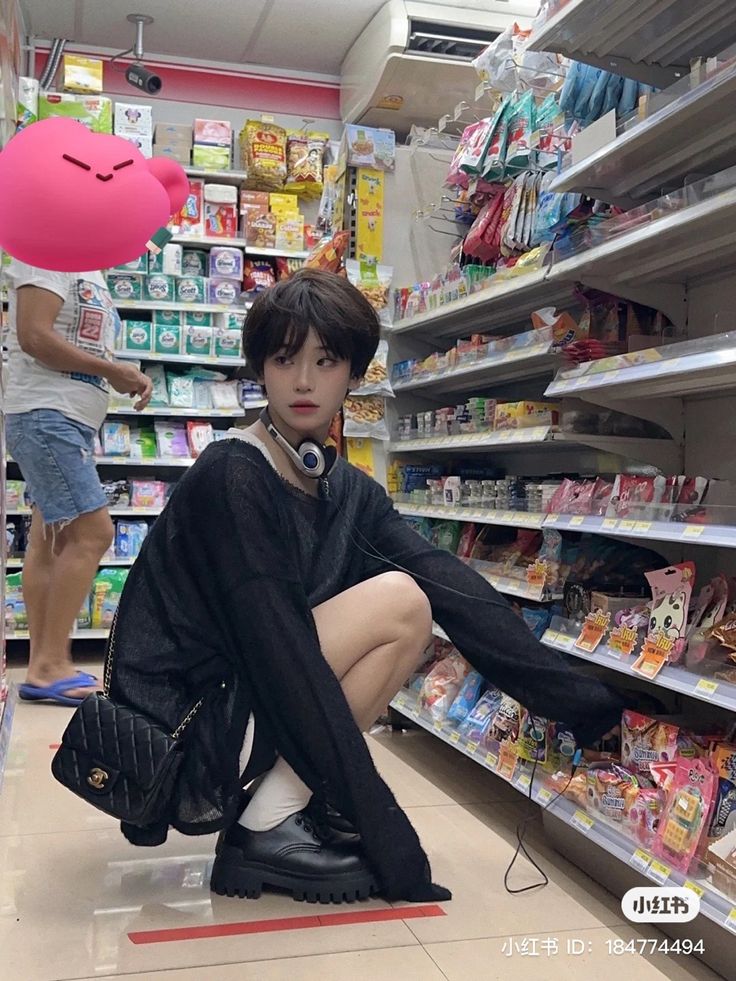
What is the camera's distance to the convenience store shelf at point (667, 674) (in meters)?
1.71

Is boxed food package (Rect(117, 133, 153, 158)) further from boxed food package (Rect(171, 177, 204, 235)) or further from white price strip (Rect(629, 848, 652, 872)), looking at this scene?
white price strip (Rect(629, 848, 652, 872))

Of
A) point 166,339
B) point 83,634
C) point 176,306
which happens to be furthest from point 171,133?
point 83,634

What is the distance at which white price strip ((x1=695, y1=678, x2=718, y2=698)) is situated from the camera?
172cm

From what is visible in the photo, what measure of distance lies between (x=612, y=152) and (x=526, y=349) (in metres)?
0.70

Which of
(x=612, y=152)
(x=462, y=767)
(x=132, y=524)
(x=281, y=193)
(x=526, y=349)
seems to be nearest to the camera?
(x=612, y=152)

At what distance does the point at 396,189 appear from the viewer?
3.84 metres

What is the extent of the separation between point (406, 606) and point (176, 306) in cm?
355

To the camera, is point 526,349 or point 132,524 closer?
point 526,349

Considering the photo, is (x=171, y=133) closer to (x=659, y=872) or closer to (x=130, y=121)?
(x=130, y=121)

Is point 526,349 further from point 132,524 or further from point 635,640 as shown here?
point 132,524

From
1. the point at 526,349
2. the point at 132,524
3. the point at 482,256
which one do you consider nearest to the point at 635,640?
the point at 526,349

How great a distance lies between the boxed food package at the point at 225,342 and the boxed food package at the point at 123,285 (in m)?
0.47

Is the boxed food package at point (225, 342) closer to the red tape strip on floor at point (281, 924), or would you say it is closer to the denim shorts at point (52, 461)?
the denim shorts at point (52, 461)

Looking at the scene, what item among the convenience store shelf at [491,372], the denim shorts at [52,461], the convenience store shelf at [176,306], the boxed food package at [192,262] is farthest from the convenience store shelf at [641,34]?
the boxed food package at [192,262]
